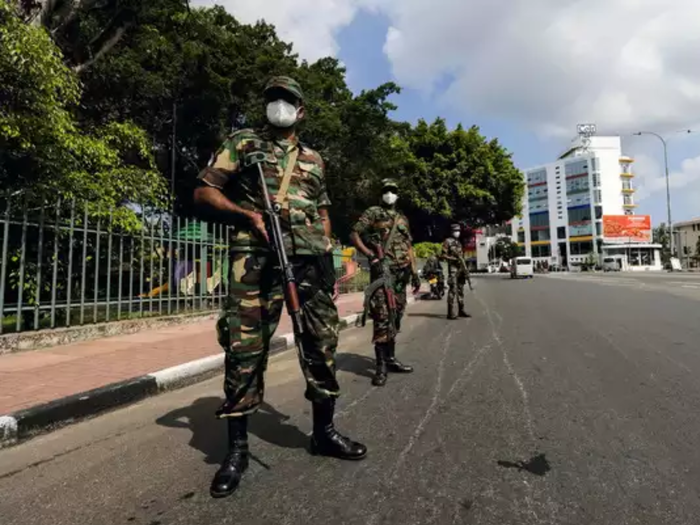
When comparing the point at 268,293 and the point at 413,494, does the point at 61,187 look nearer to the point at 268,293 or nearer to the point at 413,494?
the point at 268,293

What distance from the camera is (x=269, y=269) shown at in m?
2.62

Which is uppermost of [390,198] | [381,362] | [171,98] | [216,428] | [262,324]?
[171,98]

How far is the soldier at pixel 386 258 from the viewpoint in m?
4.63

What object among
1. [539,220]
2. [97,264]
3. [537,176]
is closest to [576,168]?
[537,176]

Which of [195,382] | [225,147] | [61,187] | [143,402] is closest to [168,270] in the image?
[61,187]

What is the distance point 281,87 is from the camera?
2.68 metres

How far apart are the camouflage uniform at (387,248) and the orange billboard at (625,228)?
76668mm

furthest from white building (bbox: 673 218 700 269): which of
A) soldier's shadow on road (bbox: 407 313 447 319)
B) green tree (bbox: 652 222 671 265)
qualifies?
soldier's shadow on road (bbox: 407 313 447 319)

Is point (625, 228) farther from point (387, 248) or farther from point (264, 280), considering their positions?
point (264, 280)

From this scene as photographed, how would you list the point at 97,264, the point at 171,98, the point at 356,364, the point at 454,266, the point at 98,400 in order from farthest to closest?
the point at 171,98
the point at 454,266
the point at 97,264
the point at 356,364
the point at 98,400

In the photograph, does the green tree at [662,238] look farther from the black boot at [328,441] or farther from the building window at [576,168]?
the black boot at [328,441]

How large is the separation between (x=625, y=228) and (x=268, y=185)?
80.8 meters

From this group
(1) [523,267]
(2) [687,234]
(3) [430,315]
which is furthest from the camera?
(2) [687,234]

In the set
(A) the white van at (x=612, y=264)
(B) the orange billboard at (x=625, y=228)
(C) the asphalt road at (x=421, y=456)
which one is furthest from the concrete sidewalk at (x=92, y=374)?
(B) the orange billboard at (x=625, y=228)
